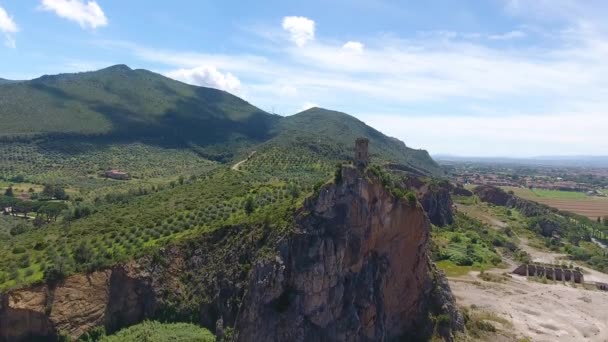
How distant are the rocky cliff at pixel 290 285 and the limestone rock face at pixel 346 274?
104 mm

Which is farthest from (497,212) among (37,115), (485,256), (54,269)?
(37,115)

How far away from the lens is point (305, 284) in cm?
4478

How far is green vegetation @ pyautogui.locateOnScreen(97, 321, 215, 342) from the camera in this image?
44.3 meters

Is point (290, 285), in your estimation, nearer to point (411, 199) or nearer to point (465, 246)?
point (411, 199)

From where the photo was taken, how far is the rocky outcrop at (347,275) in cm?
4438

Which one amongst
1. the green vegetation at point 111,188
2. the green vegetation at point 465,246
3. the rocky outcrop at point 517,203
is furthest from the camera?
the rocky outcrop at point 517,203

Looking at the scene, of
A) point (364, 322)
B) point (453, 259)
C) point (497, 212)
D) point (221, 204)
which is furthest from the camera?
point (497, 212)

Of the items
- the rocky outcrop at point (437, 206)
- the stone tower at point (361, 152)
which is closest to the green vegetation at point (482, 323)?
the stone tower at point (361, 152)

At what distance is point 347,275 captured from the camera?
4822 centimetres

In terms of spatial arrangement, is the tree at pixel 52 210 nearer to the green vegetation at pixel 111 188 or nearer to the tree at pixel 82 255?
the green vegetation at pixel 111 188

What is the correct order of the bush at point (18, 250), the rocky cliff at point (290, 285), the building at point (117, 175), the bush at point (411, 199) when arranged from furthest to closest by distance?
the building at point (117, 175)
the bush at point (411, 199)
the bush at point (18, 250)
the rocky cliff at point (290, 285)

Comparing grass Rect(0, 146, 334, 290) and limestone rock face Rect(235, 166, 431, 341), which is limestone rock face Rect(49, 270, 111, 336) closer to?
grass Rect(0, 146, 334, 290)

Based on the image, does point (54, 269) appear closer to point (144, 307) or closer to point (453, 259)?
point (144, 307)

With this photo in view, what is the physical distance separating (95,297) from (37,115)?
163 m
